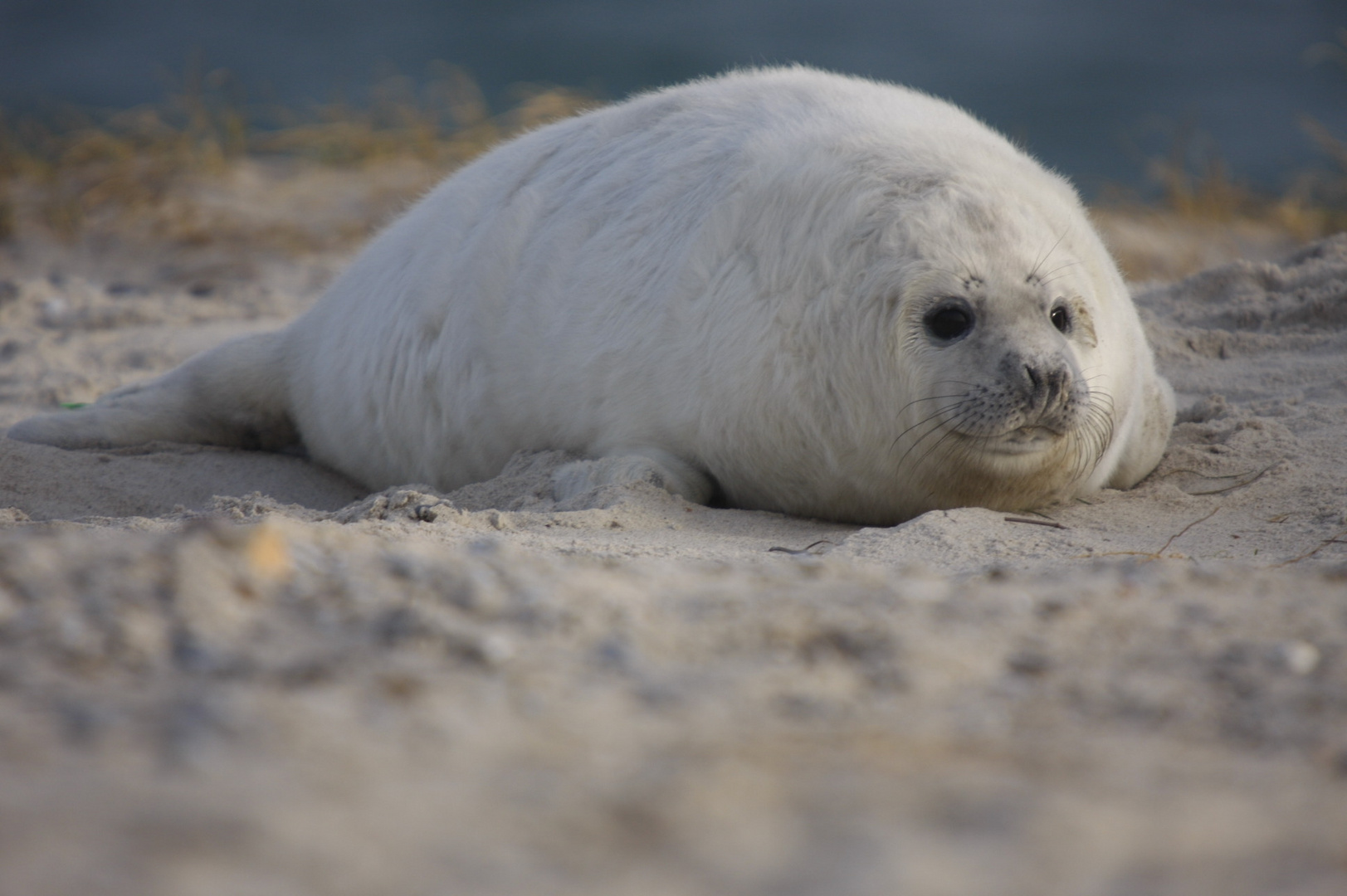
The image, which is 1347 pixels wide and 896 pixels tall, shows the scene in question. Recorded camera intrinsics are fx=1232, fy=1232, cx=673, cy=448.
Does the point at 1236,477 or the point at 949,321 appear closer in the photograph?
the point at 949,321

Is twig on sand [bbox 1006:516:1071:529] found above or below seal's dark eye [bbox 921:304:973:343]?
below

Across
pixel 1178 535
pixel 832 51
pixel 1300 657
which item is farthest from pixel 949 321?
pixel 832 51

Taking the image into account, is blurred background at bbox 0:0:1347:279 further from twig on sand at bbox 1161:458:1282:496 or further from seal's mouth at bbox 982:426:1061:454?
seal's mouth at bbox 982:426:1061:454

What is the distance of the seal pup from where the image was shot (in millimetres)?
2803

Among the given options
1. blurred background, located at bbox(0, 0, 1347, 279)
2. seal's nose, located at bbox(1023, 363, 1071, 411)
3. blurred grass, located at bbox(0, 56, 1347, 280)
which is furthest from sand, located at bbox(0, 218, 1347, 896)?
blurred background, located at bbox(0, 0, 1347, 279)

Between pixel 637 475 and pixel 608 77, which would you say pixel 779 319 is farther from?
pixel 608 77

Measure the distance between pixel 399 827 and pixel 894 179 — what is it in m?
2.29

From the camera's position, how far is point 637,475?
2928 millimetres

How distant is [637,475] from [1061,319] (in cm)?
106

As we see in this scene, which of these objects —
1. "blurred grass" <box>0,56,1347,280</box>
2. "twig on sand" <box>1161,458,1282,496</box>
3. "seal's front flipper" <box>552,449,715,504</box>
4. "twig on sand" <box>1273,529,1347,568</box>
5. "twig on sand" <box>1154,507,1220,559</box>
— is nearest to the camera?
"twig on sand" <box>1273,529,1347,568</box>

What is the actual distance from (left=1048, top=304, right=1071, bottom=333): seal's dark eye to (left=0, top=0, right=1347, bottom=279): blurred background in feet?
17.0

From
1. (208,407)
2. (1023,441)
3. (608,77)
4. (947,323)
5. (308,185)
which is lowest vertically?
(208,407)

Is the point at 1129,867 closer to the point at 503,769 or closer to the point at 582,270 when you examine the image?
the point at 503,769

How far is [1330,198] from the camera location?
7.74m
